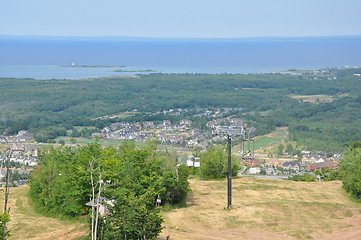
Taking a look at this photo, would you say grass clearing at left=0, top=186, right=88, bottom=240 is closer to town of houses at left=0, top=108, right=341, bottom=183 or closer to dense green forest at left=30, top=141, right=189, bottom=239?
dense green forest at left=30, top=141, right=189, bottom=239

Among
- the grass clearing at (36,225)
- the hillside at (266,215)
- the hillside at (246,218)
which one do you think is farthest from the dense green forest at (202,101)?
the grass clearing at (36,225)

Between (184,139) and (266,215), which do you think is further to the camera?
(184,139)

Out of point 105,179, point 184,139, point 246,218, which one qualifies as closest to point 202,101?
point 184,139

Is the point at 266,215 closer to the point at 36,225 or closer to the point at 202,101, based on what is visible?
the point at 36,225

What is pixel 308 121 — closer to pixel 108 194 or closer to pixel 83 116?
pixel 83 116

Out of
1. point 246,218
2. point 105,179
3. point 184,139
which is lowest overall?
point 184,139

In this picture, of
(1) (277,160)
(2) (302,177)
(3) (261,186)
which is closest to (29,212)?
(3) (261,186)

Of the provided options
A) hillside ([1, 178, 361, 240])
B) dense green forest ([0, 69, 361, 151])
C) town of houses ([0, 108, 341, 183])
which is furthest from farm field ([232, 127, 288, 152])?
hillside ([1, 178, 361, 240])

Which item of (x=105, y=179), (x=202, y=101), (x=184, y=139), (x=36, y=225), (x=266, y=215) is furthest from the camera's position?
(x=202, y=101)
